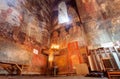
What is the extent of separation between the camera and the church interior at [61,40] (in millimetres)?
5047

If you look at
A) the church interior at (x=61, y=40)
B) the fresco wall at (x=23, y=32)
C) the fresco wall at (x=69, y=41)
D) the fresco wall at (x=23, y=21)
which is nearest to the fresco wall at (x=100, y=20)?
the church interior at (x=61, y=40)

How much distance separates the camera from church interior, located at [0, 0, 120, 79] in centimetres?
505

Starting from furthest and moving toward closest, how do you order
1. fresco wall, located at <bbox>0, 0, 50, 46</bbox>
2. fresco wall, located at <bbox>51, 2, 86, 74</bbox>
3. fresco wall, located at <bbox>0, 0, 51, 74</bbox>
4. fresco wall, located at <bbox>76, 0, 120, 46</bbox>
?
fresco wall, located at <bbox>51, 2, 86, 74</bbox> → fresco wall, located at <bbox>76, 0, 120, 46</bbox> → fresco wall, located at <bbox>0, 0, 50, 46</bbox> → fresco wall, located at <bbox>0, 0, 51, 74</bbox>

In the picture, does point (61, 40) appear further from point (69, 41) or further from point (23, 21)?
point (23, 21)

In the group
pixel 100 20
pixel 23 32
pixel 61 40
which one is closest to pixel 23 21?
pixel 23 32

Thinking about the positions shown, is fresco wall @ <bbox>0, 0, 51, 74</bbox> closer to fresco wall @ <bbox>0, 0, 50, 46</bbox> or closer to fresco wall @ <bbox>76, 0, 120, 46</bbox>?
fresco wall @ <bbox>0, 0, 50, 46</bbox>

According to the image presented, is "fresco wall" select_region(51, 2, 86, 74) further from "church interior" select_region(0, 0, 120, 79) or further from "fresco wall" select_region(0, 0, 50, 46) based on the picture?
"fresco wall" select_region(0, 0, 50, 46)

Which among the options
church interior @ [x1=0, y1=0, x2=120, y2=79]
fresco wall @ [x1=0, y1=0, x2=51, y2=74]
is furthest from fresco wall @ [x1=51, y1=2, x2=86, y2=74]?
fresco wall @ [x1=0, y1=0, x2=51, y2=74]

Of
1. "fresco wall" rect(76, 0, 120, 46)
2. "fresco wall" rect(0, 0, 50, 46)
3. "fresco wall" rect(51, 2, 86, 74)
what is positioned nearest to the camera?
"fresco wall" rect(0, 0, 50, 46)

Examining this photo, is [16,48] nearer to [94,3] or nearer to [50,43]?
[50,43]

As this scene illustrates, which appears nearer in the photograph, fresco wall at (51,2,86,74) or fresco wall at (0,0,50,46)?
fresco wall at (0,0,50,46)

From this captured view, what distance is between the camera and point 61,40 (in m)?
7.94

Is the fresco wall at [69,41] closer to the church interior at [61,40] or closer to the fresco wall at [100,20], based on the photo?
the church interior at [61,40]

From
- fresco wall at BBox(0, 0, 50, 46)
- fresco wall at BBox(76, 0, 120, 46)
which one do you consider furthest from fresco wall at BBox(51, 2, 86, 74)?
fresco wall at BBox(0, 0, 50, 46)
